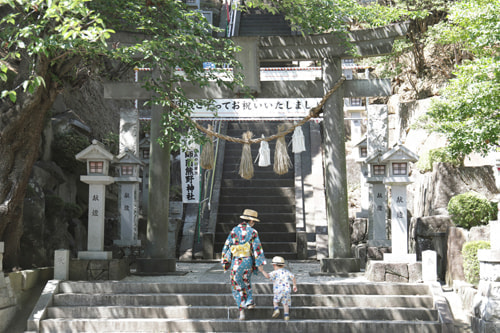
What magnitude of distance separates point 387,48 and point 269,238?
6515mm

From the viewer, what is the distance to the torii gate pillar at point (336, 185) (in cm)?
1062

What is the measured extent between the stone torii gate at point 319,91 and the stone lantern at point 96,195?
1.14 meters

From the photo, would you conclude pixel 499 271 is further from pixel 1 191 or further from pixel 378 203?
pixel 1 191

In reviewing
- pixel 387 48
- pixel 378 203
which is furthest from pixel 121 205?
pixel 387 48

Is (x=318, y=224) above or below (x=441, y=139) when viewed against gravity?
below

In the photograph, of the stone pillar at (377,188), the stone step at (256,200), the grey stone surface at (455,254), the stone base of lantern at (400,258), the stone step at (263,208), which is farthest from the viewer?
the stone step at (256,200)

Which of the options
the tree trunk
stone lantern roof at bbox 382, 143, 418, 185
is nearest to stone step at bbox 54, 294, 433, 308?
the tree trunk

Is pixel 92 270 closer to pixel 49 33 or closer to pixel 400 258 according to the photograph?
pixel 49 33

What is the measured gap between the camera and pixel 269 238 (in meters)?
15.4

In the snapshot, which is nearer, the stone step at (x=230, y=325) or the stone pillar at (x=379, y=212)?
the stone step at (x=230, y=325)

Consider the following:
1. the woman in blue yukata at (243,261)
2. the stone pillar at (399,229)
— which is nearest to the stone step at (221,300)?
the woman in blue yukata at (243,261)

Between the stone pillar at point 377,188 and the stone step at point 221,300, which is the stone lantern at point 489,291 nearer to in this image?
the stone step at point 221,300

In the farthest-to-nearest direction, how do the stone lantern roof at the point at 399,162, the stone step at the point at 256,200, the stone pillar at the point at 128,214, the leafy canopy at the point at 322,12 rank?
the stone step at the point at 256,200 → the stone pillar at the point at 128,214 → the leafy canopy at the point at 322,12 → the stone lantern roof at the point at 399,162

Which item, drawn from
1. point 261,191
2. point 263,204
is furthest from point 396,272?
point 261,191
